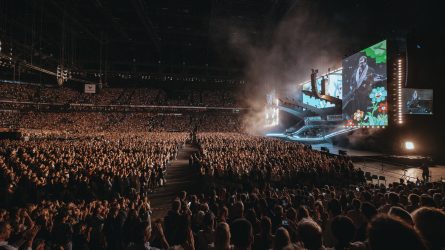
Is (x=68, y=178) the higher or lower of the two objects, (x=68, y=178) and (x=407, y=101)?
the lower

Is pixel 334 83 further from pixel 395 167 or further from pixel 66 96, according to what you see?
pixel 66 96

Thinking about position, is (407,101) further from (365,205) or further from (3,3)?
(3,3)

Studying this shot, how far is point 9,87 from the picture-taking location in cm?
Answer: 4041

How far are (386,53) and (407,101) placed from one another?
3.35 meters

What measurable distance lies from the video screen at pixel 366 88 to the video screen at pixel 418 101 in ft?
4.63

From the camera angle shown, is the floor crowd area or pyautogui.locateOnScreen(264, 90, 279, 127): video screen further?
pyautogui.locateOnScreen(264, 90, 279, 127): video screen

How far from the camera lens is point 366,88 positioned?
17.3 metres

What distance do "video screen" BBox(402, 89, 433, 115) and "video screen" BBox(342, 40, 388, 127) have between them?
141cm

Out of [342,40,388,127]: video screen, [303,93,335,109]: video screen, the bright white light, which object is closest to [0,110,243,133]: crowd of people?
[303,93,335,109]: video screen

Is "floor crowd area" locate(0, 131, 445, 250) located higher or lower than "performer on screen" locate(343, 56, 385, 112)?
lower

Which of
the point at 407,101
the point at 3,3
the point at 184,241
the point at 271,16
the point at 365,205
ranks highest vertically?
the point at 271,16

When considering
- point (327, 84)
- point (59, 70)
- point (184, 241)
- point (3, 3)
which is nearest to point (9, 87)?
point (3, 3)

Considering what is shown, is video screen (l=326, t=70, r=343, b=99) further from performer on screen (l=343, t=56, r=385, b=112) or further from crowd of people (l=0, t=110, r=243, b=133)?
crowd of people (l=0, t=110, r=243, b=133)

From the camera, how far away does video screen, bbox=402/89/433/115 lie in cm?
1541
